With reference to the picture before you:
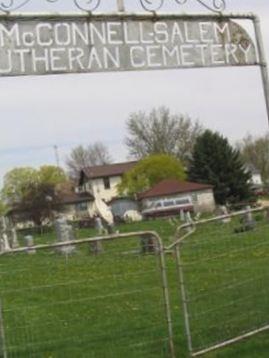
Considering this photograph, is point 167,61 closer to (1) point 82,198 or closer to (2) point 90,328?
(2) point 90,328

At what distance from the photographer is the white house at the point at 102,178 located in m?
125

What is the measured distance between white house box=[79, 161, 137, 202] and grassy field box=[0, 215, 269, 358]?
4391 inches

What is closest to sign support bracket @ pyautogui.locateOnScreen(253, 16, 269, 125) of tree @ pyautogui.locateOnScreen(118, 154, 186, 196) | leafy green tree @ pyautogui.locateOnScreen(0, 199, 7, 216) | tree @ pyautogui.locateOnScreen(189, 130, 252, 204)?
tree @ pyautogui.locateOnScreen(189, 130, 252, 204)

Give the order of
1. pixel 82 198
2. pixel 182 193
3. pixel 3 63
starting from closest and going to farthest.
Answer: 1. pixel 3 63
2. pixel 182 193
3. pixel 82 198

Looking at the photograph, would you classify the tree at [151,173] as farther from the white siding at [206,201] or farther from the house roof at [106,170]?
the house roof at [106,170]

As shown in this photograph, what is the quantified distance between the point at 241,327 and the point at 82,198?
375 feet

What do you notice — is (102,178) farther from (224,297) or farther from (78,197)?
(224,297)

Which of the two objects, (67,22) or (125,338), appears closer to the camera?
(67,22)

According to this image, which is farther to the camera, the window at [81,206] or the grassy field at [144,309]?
the window at [81,206]

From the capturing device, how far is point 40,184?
94312 mm

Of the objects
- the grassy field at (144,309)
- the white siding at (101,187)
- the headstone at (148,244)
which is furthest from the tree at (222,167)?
the headstone at (148,244)

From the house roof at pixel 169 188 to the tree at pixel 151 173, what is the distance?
1.42 metres

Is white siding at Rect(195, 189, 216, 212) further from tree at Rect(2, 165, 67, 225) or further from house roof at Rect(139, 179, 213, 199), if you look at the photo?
tree at Rect(2, 165, 67, 225)

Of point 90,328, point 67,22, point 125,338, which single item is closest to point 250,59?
point 67,22
